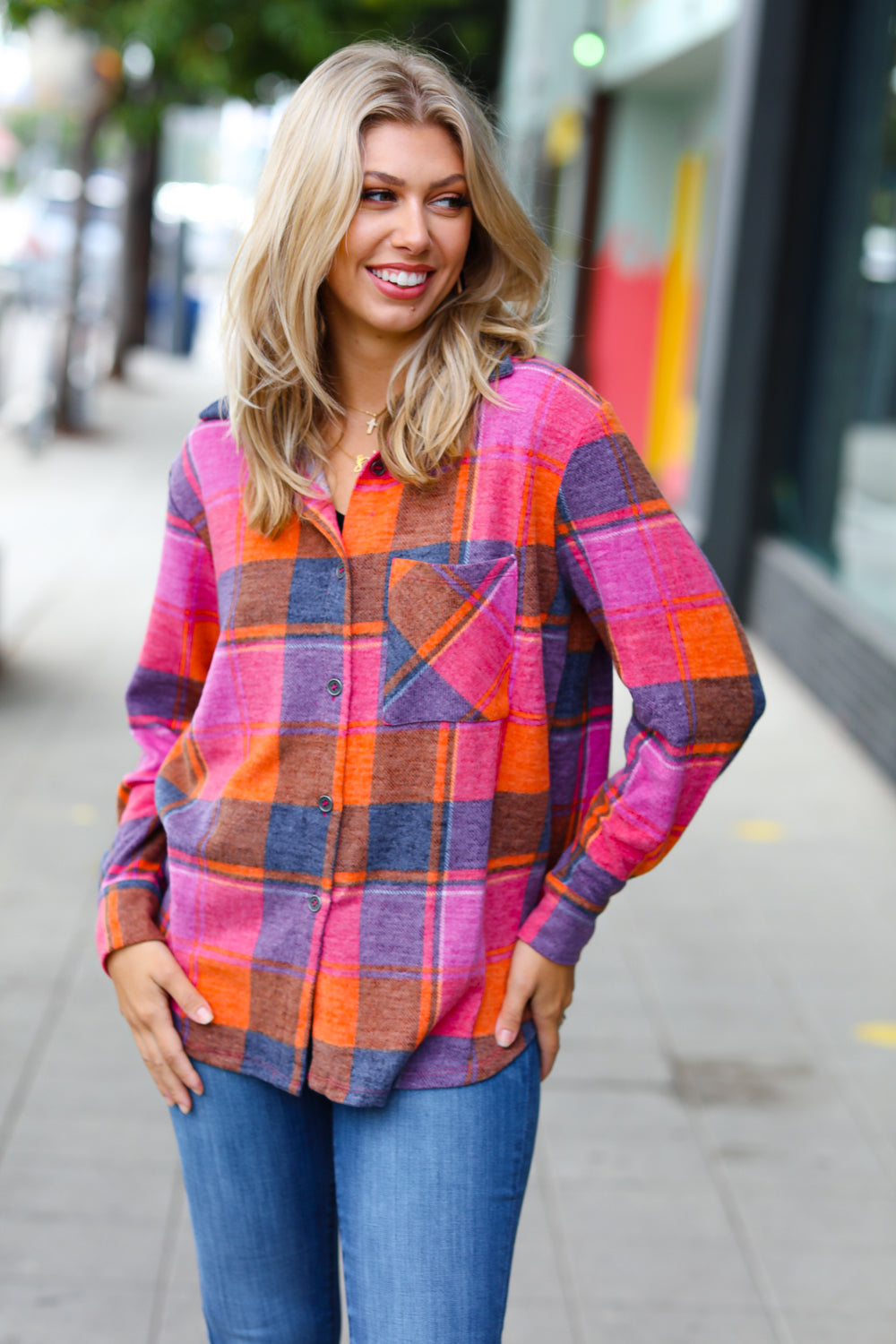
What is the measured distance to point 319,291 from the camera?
187 cm

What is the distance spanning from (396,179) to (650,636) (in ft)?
1.89

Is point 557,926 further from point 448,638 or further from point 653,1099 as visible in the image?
point 653,1099

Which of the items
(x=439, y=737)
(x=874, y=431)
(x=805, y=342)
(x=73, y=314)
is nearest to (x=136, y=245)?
(x=73, y=314)

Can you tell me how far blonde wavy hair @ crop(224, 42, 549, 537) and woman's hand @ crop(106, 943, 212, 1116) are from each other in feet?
1.72

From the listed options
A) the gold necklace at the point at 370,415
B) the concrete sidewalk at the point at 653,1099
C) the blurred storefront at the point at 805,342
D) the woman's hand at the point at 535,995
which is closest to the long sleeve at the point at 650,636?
the woman's hand at the point at 535,995

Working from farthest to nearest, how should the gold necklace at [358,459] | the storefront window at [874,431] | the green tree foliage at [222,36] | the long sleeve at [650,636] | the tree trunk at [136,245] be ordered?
the tree trunk at [136,245]
the green tree foliage at [222,36]
the storefront window at [874,431]
the gold necklace at [358,459]
the long sleeve at [650,636]

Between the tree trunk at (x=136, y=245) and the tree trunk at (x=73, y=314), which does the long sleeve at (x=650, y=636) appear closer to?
the tree trunk at (x=73, y=314)

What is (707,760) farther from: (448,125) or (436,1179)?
(448,125)

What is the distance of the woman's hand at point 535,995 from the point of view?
1770 millimetres

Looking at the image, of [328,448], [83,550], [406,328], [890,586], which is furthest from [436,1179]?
[83,550]

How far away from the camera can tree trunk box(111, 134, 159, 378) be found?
1945 cm

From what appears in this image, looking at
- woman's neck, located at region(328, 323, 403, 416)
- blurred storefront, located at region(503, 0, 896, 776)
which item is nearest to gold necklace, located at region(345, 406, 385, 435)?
woman's neck, located at region(328, 323, 403, 416)

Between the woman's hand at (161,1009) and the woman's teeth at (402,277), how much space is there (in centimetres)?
82

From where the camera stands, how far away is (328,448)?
1846 millimetres
